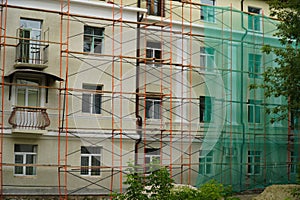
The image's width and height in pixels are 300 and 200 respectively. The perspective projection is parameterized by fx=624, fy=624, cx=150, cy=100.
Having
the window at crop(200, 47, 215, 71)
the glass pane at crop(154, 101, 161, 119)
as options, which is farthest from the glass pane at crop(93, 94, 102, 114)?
the window at crop(200, 47, 215, 71)

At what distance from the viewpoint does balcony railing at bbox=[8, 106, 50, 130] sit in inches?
756

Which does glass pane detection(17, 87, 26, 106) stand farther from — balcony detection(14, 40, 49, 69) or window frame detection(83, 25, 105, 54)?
window frame detection(83, 25, 105, 54)

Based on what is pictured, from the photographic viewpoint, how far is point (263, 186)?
21.4 meters

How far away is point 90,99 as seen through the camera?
20422 mm

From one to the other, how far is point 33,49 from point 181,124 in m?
5.71

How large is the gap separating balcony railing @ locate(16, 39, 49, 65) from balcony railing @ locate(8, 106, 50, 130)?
1497mm

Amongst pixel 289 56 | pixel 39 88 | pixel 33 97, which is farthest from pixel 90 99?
pixel 289 56

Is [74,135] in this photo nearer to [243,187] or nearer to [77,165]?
[77,165]

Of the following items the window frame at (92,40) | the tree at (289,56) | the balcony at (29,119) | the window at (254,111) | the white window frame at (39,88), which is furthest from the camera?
the window at (254,111)

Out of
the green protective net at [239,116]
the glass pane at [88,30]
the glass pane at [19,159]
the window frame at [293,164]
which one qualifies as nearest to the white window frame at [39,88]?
the glass pane at [19,159]

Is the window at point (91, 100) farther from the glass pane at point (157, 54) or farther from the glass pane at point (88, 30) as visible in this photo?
the glass pane at point (157, 54)

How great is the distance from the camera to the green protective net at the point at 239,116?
20734 mm

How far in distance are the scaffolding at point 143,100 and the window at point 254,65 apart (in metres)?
0.05

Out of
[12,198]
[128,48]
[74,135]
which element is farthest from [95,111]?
[12,198]
